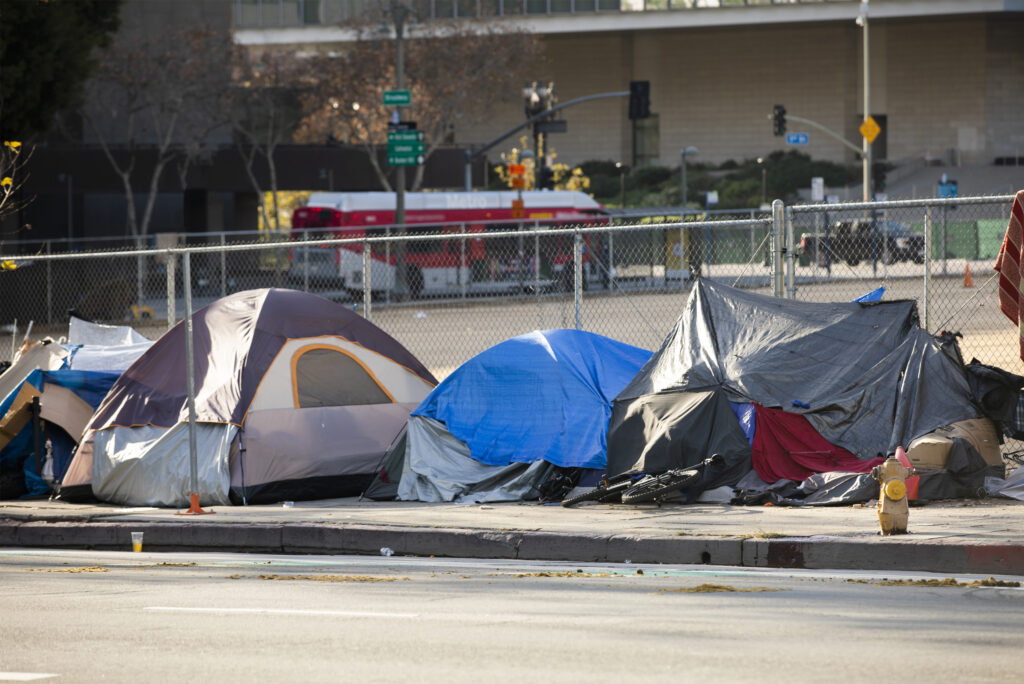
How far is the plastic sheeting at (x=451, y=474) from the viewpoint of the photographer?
11211 mm

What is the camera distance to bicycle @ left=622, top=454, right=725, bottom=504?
403 inches

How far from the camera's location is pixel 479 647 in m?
5.92

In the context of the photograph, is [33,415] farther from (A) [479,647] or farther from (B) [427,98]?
(B) [427,98]

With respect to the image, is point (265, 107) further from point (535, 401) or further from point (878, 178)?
point (535, 401)

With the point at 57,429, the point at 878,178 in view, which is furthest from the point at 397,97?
the point at 878,178

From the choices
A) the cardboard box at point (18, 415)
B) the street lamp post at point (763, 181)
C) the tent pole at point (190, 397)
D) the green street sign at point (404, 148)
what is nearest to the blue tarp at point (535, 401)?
the tent pole at point (190, 397)

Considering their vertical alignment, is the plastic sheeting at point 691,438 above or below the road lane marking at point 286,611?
above

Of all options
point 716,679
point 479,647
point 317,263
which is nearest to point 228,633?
point 479,647

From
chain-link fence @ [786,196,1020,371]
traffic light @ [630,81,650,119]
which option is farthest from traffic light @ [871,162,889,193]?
traffic light @ [630,81,650,119]

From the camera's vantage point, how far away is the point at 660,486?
1025 centimetres

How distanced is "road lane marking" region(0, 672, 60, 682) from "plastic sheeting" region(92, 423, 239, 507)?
570 centimetres

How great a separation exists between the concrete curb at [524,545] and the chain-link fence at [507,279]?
1064 centimetres

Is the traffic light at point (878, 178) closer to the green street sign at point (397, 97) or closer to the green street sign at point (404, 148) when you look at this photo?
the green street sign at point (404, 148)

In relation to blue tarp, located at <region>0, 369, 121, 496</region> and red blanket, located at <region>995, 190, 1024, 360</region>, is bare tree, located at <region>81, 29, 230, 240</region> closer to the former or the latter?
blue tarp, located at <region>0, 369, 121, 496</region>
